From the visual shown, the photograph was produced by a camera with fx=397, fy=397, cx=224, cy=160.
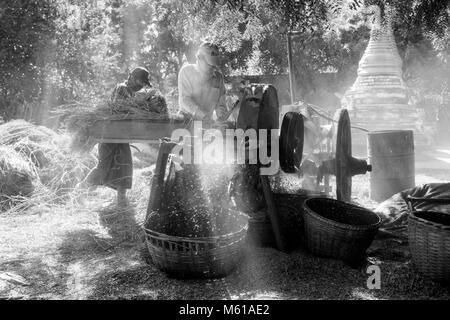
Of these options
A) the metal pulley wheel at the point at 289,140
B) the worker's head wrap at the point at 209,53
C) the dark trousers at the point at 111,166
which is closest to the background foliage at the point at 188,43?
the worker's head wrap at the point at 209,53

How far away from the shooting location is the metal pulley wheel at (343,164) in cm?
438

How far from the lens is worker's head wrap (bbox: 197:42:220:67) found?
5539 millimetres

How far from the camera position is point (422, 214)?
3.63m

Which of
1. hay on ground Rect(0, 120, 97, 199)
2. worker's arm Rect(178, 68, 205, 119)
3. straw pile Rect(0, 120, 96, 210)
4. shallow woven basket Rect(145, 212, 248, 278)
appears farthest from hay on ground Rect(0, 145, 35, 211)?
shallow woven basket Rect(145, 212, 248, 278)

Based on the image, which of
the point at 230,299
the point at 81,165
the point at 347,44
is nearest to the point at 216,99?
the point at 81,165

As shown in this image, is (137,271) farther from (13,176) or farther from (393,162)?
(393,162)

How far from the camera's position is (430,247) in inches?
127

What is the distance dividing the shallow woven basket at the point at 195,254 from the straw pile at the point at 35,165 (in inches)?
137

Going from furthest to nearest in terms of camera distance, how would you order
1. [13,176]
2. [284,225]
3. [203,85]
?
1. [13,176]
2. [203,85]
3. [284,225]

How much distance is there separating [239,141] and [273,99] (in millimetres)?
647

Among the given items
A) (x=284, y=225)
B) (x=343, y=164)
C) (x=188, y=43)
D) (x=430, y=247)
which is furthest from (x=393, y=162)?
(x=188, y=43)

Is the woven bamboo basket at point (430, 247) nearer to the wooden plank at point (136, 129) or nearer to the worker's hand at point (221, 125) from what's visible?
the worker's hand at point (221, 125)

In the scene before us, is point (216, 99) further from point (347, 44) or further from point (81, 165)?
point (347, 44)

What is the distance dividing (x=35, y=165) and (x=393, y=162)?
621 centimetres
